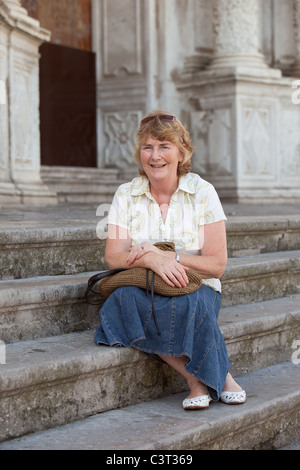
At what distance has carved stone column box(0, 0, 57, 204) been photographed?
634 cm

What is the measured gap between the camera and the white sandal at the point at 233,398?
302 cm

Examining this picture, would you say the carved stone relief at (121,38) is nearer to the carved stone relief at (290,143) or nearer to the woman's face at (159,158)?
the carved stone relief at (290,143)

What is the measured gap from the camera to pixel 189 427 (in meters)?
2.71

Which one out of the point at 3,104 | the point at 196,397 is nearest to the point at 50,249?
the point at 196,397

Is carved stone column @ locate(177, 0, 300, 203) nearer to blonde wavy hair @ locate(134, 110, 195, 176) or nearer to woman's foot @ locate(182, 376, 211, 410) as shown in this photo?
blonde wavy hair @ locate(134, 110, 195, 176)

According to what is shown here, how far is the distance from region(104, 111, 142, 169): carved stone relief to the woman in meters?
5.65

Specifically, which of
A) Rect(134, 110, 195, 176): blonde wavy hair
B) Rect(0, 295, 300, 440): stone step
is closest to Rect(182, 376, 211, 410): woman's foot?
Rect(0, 295, 300, 440): stone step

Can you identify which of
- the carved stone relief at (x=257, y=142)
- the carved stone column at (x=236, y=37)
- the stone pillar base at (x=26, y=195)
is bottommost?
the stone pillar base at (x=26, y=195)

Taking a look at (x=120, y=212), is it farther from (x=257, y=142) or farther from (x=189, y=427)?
(x=257, y=142)

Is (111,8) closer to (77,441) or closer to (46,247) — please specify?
(46,247)

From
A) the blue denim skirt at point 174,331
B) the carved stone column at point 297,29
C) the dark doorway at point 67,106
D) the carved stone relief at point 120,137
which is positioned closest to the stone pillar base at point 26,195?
the carved stone relief at point 120,137

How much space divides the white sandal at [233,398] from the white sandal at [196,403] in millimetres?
106

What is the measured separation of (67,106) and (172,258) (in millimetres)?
6473

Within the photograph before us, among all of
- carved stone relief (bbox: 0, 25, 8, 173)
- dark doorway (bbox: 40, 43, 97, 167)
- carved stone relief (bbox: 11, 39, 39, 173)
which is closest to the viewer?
carved stone relief (bbox: 0, 25, 8, 173)
